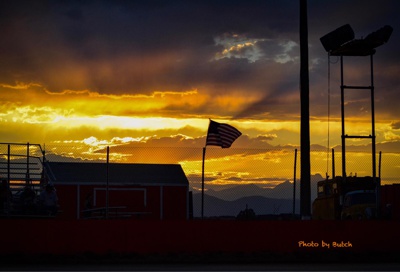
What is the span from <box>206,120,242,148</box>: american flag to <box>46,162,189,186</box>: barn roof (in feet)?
34.5

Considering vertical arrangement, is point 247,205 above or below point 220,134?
below

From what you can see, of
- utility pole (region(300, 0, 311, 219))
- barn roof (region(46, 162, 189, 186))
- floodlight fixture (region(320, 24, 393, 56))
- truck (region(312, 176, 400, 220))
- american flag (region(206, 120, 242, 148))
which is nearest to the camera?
utility pole (region(300, 0, 311, 219))

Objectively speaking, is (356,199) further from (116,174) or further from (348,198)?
(116,174)

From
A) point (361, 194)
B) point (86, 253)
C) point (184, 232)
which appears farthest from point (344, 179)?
point (86, 253)

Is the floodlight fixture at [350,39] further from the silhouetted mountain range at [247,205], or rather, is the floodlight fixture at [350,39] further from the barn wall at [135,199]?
the barn wall at [135,199]

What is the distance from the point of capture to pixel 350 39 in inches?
1217

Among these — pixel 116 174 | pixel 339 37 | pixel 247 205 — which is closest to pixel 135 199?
pixel 116 174

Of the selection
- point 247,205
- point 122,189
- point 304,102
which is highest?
point 304,102

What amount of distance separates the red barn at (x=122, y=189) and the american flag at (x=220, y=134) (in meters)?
9.31

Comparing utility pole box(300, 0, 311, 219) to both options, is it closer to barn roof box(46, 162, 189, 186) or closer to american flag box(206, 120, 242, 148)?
american flag box(206, 120, 242, 148)

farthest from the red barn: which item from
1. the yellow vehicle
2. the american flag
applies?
the yellow vehicle

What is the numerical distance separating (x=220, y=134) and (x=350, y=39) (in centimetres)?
675

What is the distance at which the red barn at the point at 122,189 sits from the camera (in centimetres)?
4031

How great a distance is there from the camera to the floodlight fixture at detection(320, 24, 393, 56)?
30672 millimetres
